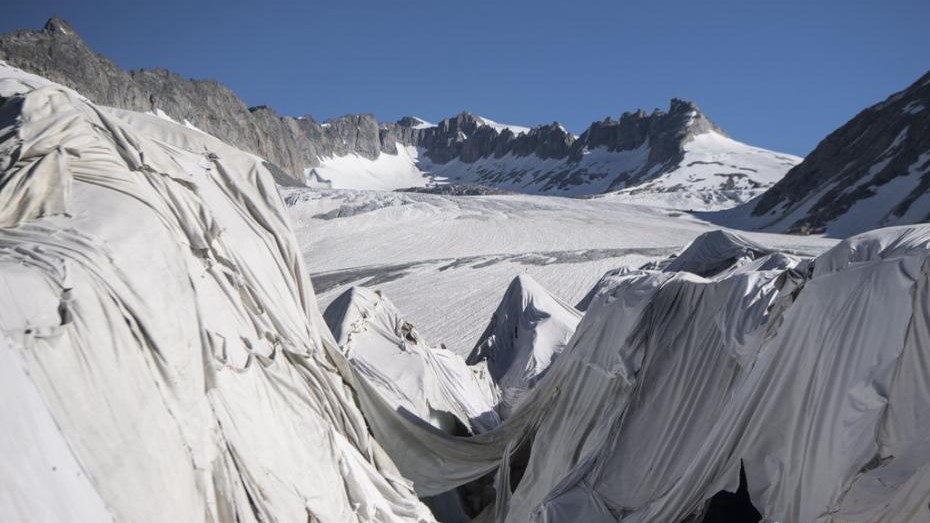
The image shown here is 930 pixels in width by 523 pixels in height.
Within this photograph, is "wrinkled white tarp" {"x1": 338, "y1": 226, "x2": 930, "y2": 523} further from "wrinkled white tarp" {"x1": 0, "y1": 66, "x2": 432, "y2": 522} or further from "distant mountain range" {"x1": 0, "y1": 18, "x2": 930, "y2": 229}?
"distant mountain range" {"x1": 0, "y1": 18, "x2": 930, "y2": 229}

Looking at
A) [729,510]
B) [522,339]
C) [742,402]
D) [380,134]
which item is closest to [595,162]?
[380,134]

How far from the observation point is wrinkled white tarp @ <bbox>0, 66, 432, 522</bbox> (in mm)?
4316

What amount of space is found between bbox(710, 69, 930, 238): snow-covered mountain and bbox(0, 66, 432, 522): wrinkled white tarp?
46.6 m

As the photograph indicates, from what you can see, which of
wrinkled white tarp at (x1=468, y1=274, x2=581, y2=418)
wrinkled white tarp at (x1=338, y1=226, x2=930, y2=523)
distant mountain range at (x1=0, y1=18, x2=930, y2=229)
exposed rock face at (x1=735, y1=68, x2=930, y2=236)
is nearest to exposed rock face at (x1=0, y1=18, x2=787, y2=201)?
distant mountain range at (x1=0, y1=18, x2=930, y2=229)

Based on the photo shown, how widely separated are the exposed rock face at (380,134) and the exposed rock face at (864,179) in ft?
36.6

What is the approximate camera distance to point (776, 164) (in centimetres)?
9425

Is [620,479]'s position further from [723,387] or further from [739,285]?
[739,285]

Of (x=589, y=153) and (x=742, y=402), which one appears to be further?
(x=589, y=153)

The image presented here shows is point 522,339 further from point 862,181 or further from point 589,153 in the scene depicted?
point 589,153

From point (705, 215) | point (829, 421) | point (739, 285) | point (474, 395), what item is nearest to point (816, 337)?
point (829, 421)

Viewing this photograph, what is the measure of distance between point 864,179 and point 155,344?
62.0 metres

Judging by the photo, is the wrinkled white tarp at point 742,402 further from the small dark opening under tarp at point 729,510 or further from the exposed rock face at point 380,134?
the exposed rock face at point 380,134

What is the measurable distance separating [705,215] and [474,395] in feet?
184

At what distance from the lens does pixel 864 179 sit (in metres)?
57.7
